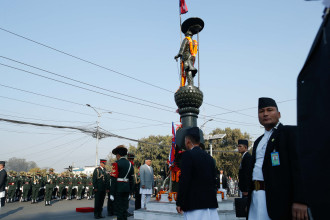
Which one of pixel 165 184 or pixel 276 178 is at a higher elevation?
pixel 276 178

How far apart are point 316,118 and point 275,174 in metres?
1.49

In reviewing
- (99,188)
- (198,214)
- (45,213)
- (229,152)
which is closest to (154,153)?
(229,152)

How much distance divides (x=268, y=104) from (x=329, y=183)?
6.50 feet

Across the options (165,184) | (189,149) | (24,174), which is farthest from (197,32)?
(24,174)

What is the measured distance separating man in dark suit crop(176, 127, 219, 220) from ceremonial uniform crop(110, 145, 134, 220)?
11.6ft

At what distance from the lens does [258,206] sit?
2699 mm

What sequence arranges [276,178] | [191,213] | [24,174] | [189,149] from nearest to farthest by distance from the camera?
[276,178]
[191,213]
[189,149]
[24,174]

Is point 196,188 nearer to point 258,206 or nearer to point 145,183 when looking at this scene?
point 258,206

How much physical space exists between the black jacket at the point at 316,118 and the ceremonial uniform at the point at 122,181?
592 centimetres

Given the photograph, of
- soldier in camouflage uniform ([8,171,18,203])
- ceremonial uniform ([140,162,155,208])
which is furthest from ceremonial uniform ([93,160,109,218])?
soldier in camouflage uniform ([8,171,18,203])

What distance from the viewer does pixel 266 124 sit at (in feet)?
9.67

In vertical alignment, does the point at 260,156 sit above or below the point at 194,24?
below

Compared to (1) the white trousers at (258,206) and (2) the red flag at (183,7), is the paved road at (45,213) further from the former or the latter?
(2) the red flag at (183,7)

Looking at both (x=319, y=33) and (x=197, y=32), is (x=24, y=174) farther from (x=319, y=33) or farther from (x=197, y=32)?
(x=319, y=33)
